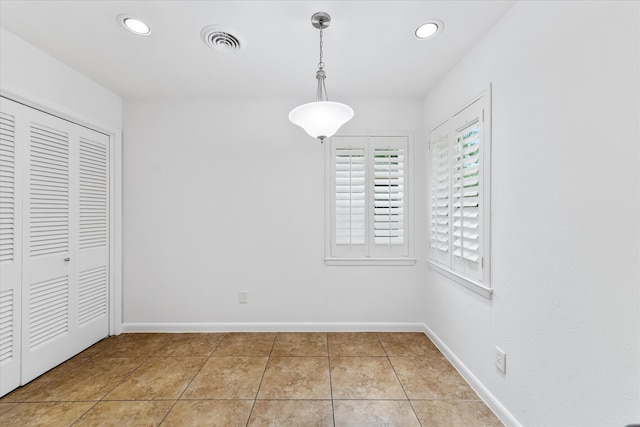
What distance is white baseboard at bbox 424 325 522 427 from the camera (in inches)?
66.6

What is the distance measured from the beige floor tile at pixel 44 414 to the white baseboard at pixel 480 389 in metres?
2.58

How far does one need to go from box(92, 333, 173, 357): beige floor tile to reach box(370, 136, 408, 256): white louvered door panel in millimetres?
2266

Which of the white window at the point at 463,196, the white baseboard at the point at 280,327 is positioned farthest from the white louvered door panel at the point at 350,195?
the white baseboard at the point at 280,327

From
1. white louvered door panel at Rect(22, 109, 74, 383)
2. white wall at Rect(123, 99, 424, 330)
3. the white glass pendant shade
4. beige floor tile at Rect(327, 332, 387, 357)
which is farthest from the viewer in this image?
white wall at Rect(123, 99, 424, 330)

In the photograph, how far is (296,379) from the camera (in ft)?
7.10

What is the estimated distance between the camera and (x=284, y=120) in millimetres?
2996

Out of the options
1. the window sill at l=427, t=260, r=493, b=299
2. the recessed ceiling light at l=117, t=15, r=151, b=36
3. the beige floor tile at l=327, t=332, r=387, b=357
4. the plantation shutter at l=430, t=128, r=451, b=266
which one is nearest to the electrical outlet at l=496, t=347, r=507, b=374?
the window sill at l=427, t=260, r=493, b=299

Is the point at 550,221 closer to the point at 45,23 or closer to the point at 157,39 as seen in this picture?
the point at 157,39

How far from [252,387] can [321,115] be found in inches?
75.4

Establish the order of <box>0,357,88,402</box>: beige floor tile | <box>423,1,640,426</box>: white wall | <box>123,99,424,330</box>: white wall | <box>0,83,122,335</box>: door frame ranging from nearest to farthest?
<box>423,1,640,426</box>: white wall, <box>0,357,88,402</box>: beige floor tile, <box>0,83,122,335</box>: door frame, <box>123,99,424,330</box>: white wall

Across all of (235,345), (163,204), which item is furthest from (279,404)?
(163,204)

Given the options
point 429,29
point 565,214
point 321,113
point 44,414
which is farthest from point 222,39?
point 44,414

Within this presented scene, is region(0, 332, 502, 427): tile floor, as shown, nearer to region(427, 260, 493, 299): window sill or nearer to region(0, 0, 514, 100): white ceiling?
region(427, 260, 493, 299): window sill

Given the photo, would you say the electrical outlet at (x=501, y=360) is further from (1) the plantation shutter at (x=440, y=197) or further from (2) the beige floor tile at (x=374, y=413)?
(1) the plantation shutter at (x=440, y=197)
